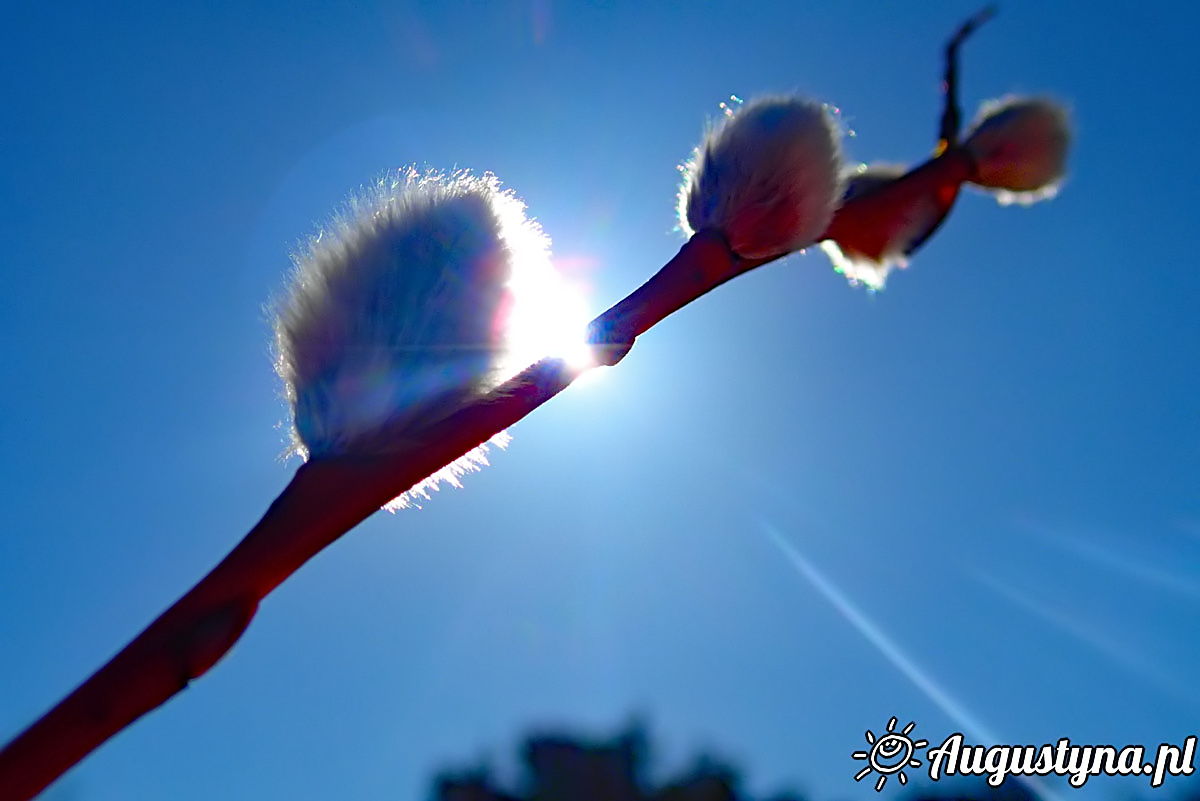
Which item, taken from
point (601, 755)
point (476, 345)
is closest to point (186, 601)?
point (476, 345)

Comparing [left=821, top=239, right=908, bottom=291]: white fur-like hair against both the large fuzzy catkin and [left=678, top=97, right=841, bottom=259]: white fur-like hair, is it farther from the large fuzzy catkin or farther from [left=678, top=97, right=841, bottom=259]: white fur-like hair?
the large fuzzy catkin

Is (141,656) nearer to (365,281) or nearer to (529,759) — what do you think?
(365,281)

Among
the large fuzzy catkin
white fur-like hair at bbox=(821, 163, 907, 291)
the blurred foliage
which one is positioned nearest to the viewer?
the large fuzzy catkin

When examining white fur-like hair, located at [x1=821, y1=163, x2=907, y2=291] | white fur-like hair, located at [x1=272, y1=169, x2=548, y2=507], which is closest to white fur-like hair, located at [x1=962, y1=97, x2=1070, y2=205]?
white fur-like hair, located at [x1=821, y1=163, x2=907, y2=291]

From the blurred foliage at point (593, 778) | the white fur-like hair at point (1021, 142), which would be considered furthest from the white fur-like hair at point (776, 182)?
the blurred foliage at point (593, 778)

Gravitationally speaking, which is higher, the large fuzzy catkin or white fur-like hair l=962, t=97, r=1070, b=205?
white fur-like hair l=962, t=97, r=1070, b=205
